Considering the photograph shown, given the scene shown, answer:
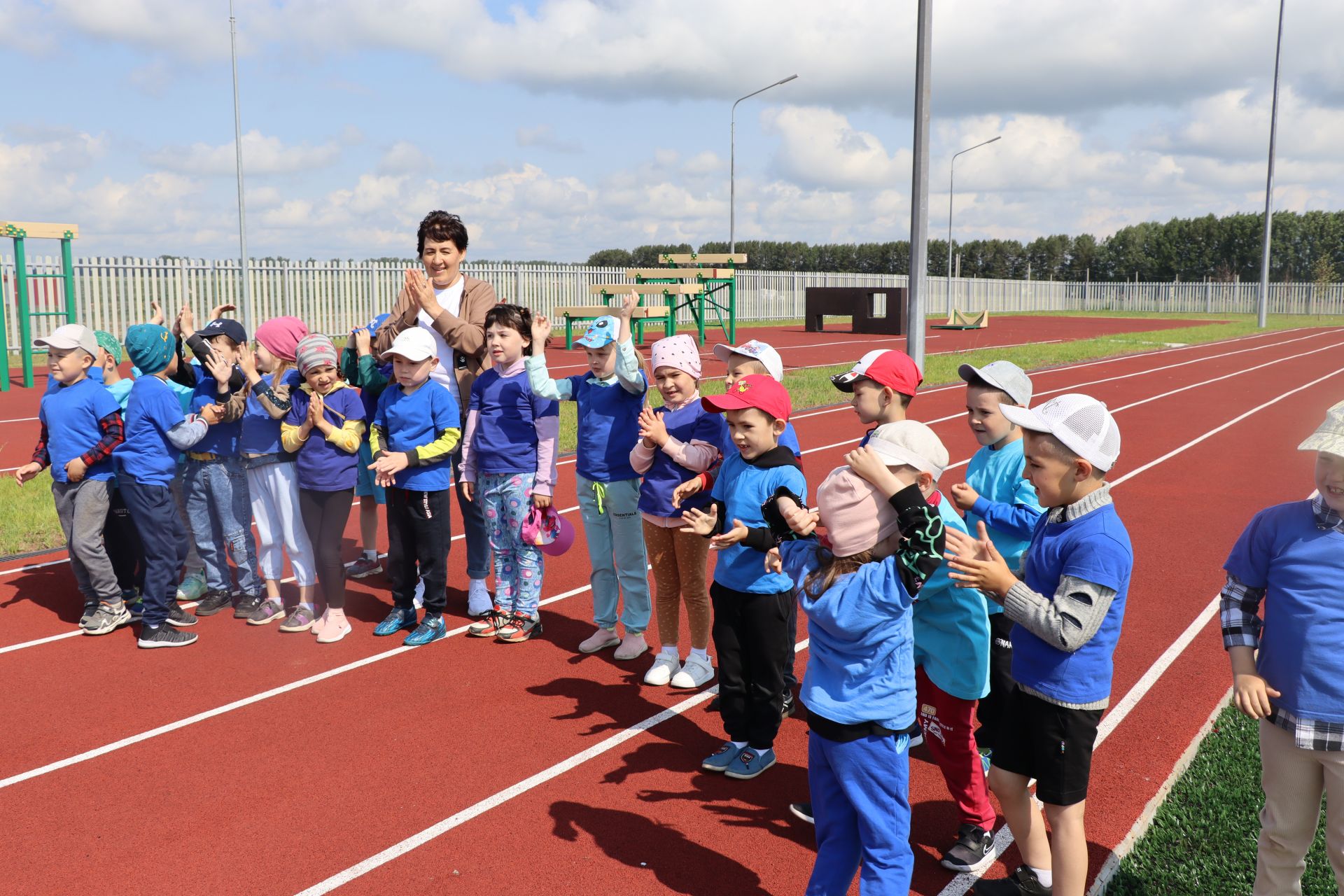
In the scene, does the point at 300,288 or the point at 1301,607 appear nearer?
the point at 1301,607

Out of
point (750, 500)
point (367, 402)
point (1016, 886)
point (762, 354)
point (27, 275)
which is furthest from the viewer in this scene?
point (27, 275)

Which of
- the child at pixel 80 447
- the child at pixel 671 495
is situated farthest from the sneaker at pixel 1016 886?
the child at pixel 80 447

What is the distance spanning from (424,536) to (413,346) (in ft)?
3.88

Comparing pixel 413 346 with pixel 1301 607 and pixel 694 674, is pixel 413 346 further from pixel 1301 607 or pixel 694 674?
pixel 1301 607

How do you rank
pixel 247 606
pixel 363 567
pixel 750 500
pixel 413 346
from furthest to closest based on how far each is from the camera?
pixel 363 567 → pixel 247 606 → pixel 413 346 → pixel 750 500

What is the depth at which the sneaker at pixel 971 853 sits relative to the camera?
3732mm

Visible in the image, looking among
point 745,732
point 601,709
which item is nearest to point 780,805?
point 745,732

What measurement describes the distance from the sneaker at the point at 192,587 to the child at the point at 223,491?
0.14 meters

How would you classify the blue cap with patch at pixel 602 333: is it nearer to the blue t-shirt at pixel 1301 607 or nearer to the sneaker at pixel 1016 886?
the sneaker at pixel 1016 886

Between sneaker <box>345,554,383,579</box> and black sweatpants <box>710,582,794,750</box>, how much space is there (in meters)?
4.26

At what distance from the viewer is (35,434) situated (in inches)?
565

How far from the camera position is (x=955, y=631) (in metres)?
3.63

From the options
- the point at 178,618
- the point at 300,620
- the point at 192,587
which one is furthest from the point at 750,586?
the point at 192,587

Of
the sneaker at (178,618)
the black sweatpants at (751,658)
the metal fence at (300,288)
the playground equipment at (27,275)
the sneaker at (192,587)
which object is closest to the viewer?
the black sweatpants at (751,658)
